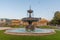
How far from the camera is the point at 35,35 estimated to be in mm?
15312

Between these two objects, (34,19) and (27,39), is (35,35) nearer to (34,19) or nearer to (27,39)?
(27,39)

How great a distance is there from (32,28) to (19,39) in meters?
5.94

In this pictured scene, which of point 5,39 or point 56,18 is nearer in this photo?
point 5,39

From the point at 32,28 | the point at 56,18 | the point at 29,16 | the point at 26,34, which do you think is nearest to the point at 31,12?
the point at 29,16

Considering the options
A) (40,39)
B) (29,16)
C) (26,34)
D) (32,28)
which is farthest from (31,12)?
(40,39)

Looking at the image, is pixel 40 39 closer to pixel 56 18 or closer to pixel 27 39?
pixel 27 39

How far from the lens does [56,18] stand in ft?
141

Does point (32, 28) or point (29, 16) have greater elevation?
point (29, 16)


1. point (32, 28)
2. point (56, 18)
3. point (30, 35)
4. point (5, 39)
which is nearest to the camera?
point (5, 39)

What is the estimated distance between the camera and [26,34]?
15.5 metres

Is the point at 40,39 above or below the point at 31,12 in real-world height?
below

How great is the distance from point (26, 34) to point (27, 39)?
236cm

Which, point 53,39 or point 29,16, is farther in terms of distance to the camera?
point 29,16

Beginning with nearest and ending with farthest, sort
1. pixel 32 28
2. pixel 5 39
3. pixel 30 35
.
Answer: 1. pixel 5 39
2. pixel 30 35
3. pixel 32 28
